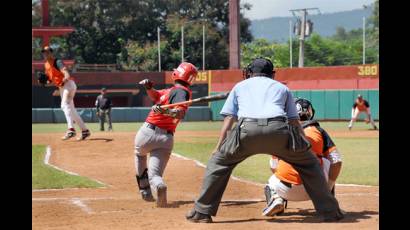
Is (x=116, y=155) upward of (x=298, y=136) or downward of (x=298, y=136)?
downward

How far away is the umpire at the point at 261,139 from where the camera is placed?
5.79 m

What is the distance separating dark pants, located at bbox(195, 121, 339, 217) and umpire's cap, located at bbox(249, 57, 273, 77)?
1.91 ft

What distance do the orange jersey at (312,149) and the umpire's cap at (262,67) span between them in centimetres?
72

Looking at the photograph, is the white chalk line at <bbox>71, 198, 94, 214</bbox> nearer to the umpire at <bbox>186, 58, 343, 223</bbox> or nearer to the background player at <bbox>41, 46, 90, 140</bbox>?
the umpire at <bbox>186, 58, 343, 223</bbox>

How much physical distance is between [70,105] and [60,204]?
18.5ft

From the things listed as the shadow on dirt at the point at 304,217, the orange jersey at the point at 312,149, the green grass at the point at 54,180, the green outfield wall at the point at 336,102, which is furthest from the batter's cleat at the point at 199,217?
the green outfield wall at the point at 336,102

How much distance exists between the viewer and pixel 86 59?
3416 cm

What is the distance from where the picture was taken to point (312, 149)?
6617 mm

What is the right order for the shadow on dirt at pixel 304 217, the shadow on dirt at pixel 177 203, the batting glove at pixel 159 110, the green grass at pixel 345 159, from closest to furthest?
1. the shadow on dirt at pixel 304 217
2. the batting glove at pixel 159 110
3. the shadow on dirt at pixel 177 203
4. the green grass at pixel 345 159

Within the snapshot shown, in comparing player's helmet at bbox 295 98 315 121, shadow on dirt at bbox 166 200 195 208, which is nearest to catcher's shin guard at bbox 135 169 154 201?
shadow on dirt at bbox 166 200 195 208

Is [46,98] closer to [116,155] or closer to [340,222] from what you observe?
[116,155]

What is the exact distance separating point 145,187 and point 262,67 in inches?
98.0

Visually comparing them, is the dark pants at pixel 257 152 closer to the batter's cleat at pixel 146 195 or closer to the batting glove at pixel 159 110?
the batting glove at pixel 159 110
